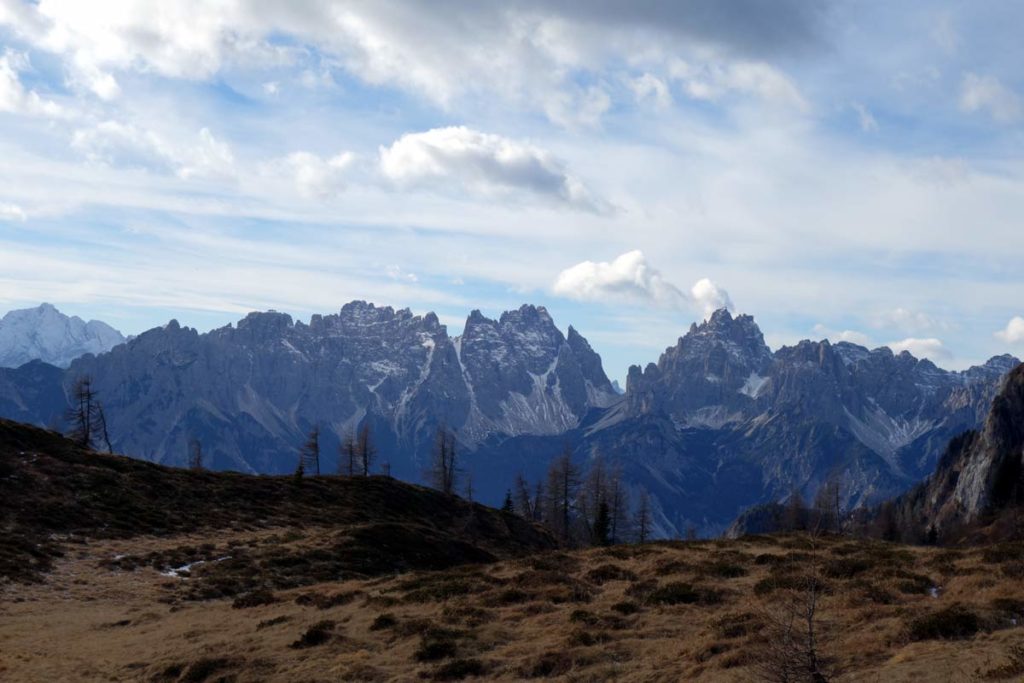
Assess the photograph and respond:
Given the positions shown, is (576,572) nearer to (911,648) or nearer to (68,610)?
(911,648)

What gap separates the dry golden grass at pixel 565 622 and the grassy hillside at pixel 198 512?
1267cm

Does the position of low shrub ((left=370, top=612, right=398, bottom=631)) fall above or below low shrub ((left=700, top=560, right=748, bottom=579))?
below

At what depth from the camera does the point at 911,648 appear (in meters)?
18.1

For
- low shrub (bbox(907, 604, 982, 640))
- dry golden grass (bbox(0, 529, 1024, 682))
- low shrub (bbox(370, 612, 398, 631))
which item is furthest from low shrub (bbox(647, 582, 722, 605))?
low shrub (bbox(370, 612, 398, 631))

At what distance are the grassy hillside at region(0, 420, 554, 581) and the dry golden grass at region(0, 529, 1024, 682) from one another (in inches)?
499

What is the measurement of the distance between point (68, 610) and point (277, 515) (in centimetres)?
3405

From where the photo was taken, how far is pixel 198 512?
65.6 m

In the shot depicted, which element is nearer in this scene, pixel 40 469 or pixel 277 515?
pixel 40 469

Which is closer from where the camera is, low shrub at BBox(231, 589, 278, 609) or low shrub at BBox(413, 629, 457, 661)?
low shrub at BBox(413, 629, 457, 661)

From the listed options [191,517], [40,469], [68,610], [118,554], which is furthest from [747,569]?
[40,469]

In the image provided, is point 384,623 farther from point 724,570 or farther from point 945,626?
point 945,626

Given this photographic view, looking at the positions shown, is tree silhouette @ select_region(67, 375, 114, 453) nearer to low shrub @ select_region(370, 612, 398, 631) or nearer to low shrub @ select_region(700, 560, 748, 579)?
low shrub @ select_region(370, 612, 398, 631)

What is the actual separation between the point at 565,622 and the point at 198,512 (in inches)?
1963

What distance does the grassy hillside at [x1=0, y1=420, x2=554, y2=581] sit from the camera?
51.7m
